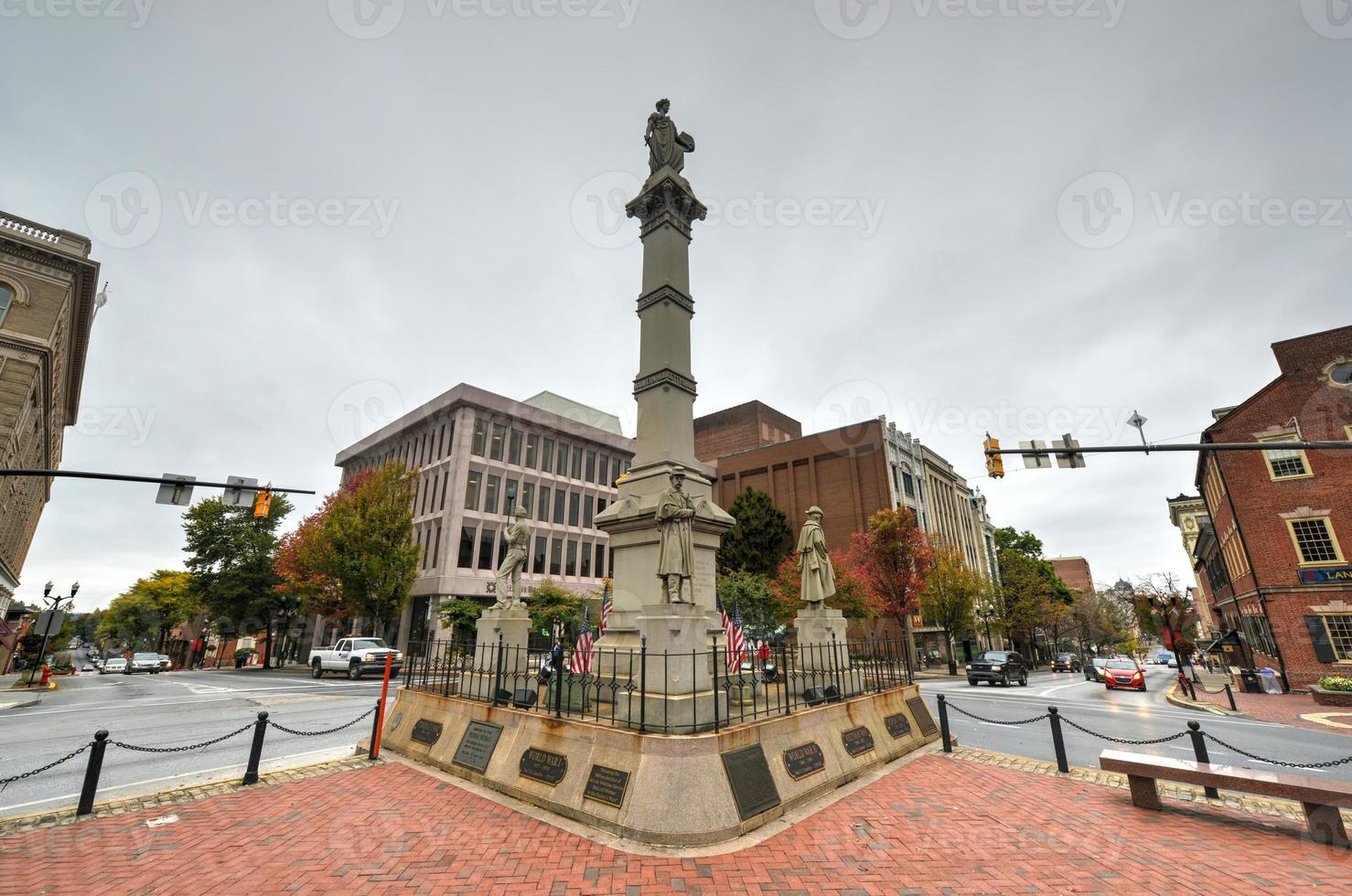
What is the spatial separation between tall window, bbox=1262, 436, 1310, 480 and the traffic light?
24.0m

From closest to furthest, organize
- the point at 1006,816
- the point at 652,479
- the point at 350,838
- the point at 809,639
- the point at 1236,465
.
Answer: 1. the point at 350,838
2. the point at 1006,816
3. the point at 652,479
4. the point at 809,639
5. the point at 1236,465

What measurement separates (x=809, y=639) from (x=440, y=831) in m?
7.98

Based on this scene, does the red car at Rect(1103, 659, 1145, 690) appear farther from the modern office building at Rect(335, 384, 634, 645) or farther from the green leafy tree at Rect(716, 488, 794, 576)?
the modern office building at Rect(335, 384, 634, 645)

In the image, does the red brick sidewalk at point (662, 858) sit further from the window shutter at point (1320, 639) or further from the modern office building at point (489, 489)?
the modern office building at point (489, 489)

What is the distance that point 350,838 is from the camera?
Answer: 565cm

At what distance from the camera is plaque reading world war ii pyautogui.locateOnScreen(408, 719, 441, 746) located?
29.0 feet

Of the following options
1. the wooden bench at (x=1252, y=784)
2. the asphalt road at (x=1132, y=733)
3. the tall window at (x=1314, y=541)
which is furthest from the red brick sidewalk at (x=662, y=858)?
the tall window at (x=1314, y=541)

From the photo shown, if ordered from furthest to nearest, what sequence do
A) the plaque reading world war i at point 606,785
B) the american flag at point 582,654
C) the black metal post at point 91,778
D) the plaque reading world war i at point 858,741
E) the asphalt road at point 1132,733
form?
the asphalt road at point 1132,733, the american flag at point 582,654, the plaque reading world war i at point 858,741, the black metal post at point 91,778, the plaque reading world war i at point 606,785

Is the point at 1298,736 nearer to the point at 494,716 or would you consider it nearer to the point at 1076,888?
the point at 1076,888

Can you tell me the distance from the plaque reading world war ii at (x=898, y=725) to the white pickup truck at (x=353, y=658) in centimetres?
2325

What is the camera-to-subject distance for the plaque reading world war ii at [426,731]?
8828mm

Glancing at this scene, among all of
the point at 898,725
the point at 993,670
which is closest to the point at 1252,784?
the point at 898,725

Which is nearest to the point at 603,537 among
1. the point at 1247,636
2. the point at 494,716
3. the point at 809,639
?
the point at 809,639

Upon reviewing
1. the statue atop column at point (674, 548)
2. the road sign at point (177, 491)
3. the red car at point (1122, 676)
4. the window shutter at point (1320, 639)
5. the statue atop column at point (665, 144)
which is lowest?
the red car at point (1122, 676)
